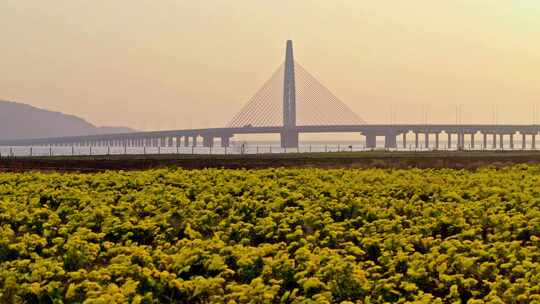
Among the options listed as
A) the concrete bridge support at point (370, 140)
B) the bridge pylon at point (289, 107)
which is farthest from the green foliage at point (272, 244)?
the concrete bridge support at point (370, 140)

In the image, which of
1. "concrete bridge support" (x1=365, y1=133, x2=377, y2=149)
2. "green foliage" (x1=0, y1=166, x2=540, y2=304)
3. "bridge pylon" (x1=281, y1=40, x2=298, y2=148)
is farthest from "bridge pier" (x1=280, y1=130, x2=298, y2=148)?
"green foliage" (x1=0, y1=166, x2=540, y2=304)

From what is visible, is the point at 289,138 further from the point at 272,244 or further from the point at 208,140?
the point at 272,244

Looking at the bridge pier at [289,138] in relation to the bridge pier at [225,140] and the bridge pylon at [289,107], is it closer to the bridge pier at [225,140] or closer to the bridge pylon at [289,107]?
the bridge pylon at [289,107]

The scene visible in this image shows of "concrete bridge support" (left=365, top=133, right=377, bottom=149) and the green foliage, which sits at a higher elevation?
"concrete bridge support" (left=365, top=133, right=377, bottom=149)

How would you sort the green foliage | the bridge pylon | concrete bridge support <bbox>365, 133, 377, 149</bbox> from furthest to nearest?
1. concrete bridge support <bbox>365, 133, 377, 149</bbox>
2. the bridge pylon
3. the green foliage

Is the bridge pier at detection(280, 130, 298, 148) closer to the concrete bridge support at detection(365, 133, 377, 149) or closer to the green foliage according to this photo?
the concrete bridge support at detection(365, 133, 377, 149)
